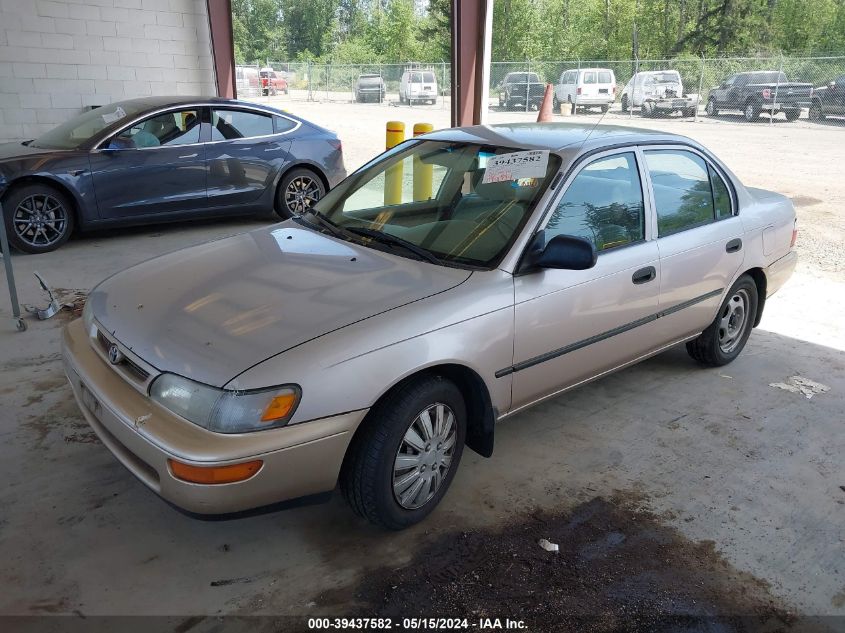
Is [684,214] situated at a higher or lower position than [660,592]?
higher

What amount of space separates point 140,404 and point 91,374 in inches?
16.9

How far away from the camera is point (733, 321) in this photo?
4746 millimetres

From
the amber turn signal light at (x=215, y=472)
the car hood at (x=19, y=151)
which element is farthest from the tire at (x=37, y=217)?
Answer: the amber turn signal light at (x=215, y=472)

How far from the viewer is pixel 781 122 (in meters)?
21.8

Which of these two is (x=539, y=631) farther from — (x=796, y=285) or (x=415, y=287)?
(x=796, y=285)

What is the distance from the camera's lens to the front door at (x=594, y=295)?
128 inches

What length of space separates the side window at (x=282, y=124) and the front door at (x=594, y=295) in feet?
18.3

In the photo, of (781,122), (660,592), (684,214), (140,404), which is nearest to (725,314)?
(684,214)

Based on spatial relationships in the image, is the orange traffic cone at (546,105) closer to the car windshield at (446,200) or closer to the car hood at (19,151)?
the car windshield at (446,200)

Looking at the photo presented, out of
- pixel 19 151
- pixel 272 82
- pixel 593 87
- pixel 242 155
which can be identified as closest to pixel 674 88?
pixel 593 87

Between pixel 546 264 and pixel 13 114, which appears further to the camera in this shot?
pixel 13 114

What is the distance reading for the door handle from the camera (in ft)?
12.1

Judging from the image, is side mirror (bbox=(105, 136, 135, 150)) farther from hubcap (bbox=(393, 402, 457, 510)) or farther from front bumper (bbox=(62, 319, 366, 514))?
hubcap (bbox=(393, 402, 457, 510))

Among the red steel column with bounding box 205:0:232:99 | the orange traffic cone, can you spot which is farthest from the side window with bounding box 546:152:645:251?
the red steel column with bounding box 205:0:232:99
